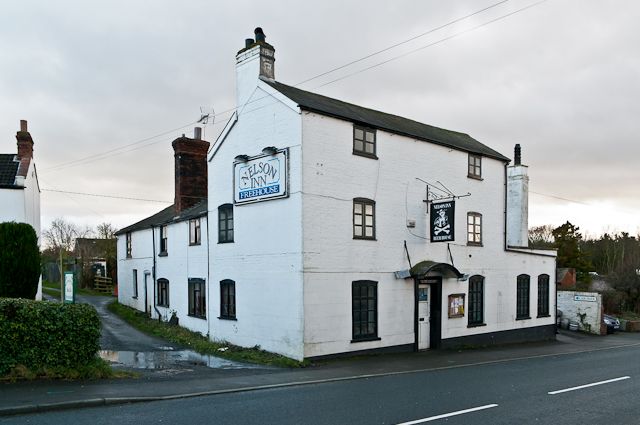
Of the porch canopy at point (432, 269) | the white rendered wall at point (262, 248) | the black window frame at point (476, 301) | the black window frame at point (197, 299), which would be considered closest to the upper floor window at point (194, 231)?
the black window frame at point (197, 299)

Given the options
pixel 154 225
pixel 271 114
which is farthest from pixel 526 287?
pixel 154 225

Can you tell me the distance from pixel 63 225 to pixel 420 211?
74871 mm

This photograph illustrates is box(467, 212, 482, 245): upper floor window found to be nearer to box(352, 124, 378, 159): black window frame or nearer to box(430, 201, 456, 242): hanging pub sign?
box(430, 201, 456, 242): hanging pub sign

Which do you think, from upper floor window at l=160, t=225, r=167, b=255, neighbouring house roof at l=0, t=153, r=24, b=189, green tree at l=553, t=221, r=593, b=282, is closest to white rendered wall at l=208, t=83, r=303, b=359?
upper floor window at l=160, t=225, r=167, b=255

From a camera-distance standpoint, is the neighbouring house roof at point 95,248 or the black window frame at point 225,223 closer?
the black window frame at point 225,223

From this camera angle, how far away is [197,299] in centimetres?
2306

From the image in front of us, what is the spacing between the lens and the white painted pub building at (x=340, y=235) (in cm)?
1712

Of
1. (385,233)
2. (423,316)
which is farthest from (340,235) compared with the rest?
(423,316)

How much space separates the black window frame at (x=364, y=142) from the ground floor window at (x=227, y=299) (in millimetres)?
6719

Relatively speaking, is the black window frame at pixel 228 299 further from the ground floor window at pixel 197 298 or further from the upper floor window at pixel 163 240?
the upper floor window at pixel 163 240

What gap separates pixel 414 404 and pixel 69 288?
378 inches

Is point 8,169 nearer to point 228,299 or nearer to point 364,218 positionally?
point 228,299

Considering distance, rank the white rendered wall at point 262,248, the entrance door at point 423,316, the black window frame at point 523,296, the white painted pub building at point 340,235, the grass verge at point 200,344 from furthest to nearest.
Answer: the black window frame at point 523,296 < the entrance door at point 423,316 < the white painted pub building at point 340,235 < the white rendered wall at point 262,248 < the grass verge at point 200,344

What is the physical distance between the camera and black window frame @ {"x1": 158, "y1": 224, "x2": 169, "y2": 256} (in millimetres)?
26891
